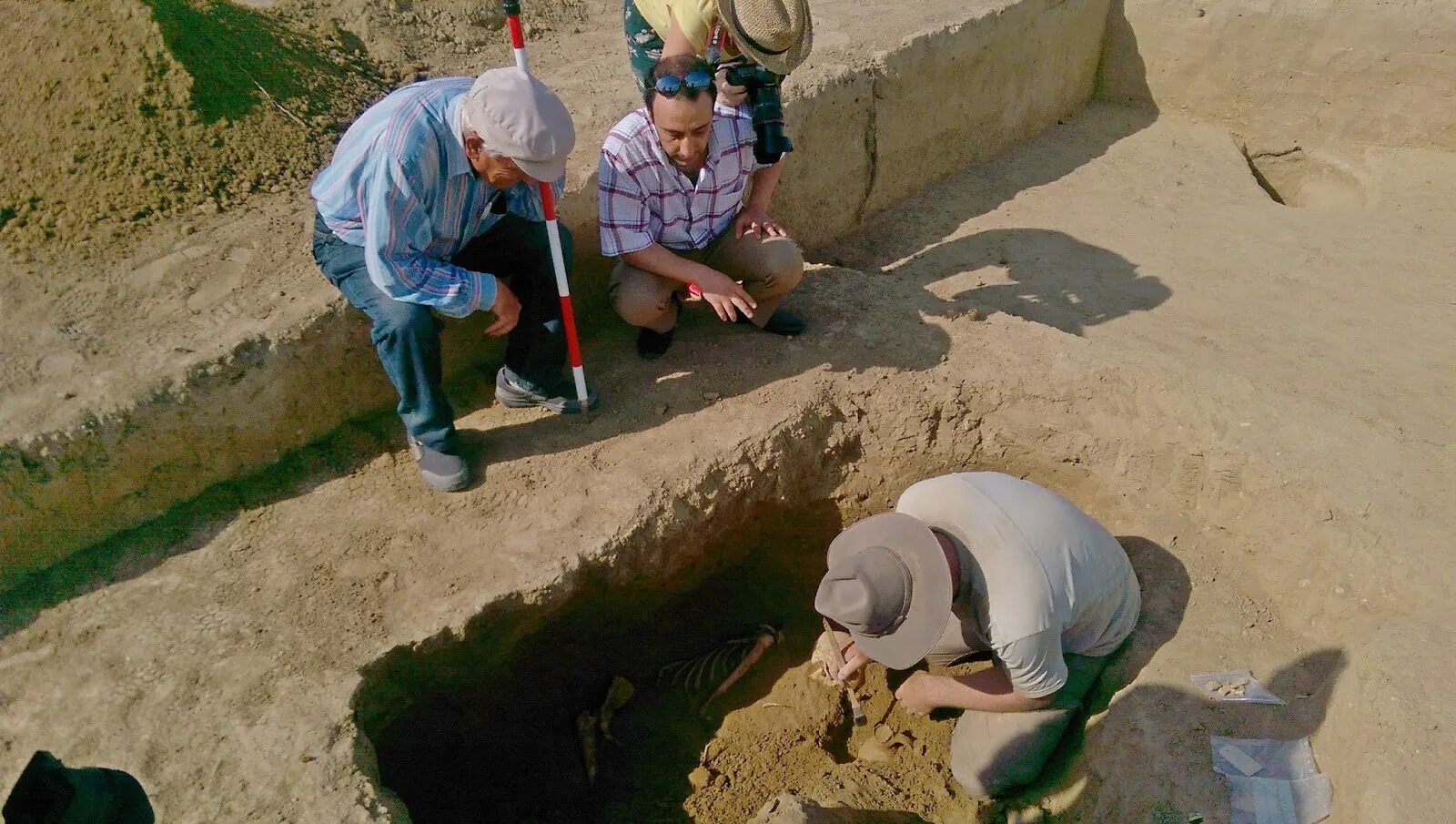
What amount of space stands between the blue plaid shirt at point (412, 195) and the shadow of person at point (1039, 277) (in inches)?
102

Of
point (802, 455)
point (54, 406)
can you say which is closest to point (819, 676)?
point (802, 455)

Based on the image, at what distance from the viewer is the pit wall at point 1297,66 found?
562cm

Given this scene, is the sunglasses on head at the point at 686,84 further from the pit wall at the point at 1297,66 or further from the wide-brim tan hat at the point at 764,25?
the pit wall at the point at 1297,66

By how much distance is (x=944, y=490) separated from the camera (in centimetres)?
287

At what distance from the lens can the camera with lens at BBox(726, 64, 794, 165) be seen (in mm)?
3557

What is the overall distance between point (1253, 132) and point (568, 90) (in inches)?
177

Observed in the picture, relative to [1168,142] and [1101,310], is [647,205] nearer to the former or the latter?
[1101,310]

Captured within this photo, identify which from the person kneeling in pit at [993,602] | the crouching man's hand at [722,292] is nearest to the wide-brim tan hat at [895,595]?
the person kneeling in pit at [993,602]

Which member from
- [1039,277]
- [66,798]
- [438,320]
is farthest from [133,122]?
[1039,277]

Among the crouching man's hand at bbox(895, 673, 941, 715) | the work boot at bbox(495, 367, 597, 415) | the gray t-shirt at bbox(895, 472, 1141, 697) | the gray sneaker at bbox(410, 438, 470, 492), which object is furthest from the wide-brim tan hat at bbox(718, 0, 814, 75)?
the crouching man's hand at bbox(895, 673, 941, 715)

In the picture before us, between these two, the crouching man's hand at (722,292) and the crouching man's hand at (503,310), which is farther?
the crouching man's hand at (722,292)

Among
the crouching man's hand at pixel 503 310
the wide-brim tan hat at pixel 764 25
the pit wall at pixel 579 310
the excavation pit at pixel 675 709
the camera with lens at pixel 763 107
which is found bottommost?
the excavation pit at pixel 675 709

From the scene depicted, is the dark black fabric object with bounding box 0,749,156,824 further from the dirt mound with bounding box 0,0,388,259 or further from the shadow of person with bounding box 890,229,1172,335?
the shadow of person with bounding box 890,229,1172,335

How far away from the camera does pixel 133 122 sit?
369 cm
